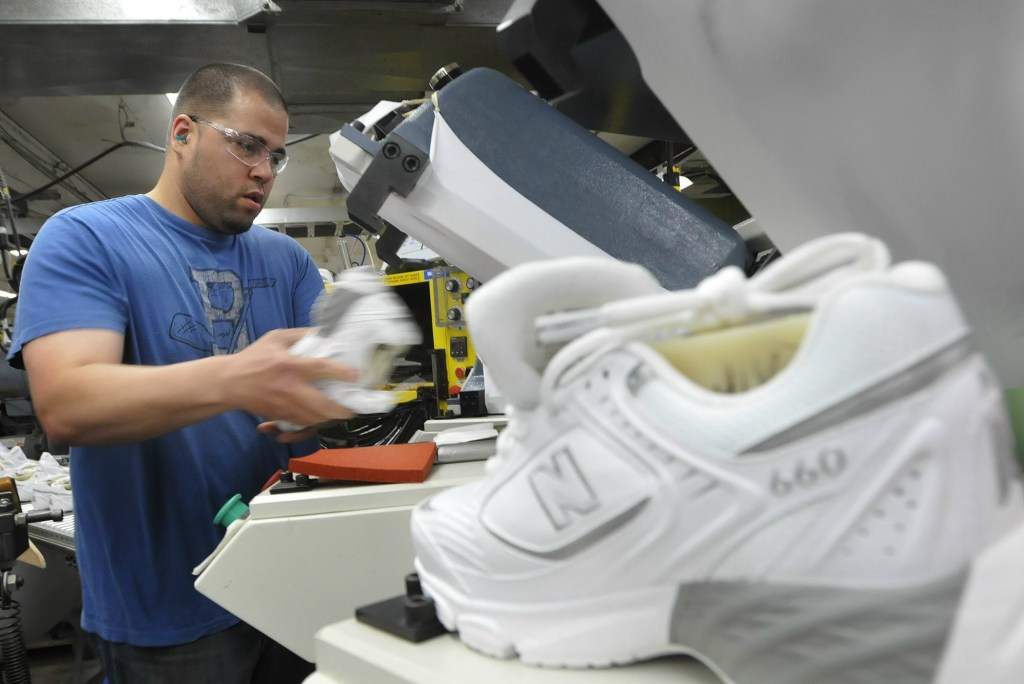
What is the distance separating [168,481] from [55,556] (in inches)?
90.4

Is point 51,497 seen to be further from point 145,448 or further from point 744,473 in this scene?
point 744,473

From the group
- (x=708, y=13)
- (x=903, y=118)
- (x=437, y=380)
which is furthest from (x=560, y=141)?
(x=437, y=380)

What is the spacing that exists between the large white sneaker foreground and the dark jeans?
0.88m

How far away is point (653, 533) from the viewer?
1.34ft

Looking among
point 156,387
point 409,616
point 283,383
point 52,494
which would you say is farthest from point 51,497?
point 409,616

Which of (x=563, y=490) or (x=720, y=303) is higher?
(x=720, y=303)

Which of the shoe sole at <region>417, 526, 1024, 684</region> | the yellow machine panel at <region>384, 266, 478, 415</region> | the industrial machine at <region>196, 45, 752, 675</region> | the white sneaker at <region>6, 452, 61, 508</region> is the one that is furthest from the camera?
the yellow machine panel at <region>384, 266, 478, 415</region>

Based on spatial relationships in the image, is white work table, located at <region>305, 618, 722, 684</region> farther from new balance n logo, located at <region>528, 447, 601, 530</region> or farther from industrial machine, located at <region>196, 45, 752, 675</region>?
industrial machine, located at <region>196, 45, 752, 675</region>

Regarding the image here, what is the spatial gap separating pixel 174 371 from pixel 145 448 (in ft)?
1.11

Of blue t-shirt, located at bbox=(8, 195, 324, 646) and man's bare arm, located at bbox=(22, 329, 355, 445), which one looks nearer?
man's bare arm, located at bbox=(22, 329, 355, 445)

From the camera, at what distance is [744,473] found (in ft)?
1.24

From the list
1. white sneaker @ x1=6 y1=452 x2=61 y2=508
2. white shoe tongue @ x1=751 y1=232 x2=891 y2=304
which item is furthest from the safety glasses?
white sneaker @ x1=6 y1=452 x2=61 y2=508

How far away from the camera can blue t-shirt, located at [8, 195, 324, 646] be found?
1126mm

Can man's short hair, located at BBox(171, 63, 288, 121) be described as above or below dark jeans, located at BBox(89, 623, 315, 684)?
above
